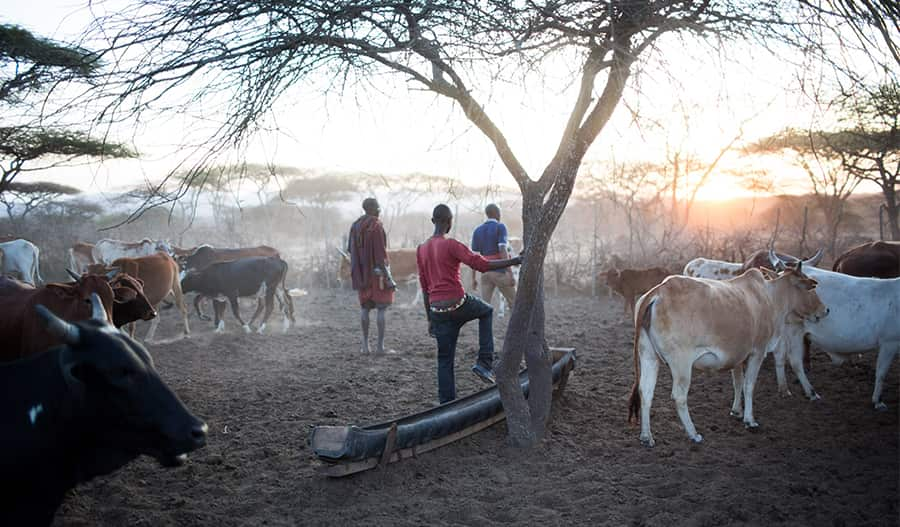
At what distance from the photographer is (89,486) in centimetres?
445

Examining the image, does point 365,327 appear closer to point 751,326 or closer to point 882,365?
point 751,326

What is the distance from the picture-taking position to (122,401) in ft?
9.18

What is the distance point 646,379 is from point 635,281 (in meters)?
6.08

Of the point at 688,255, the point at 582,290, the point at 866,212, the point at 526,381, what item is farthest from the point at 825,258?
the point at 866,212

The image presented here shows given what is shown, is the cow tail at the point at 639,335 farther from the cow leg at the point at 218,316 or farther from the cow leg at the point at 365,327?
the cow leg at the point at 218,316

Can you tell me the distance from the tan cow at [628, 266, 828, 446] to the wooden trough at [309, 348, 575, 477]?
1.07m

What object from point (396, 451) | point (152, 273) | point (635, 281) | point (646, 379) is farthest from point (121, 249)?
point (646, 379)

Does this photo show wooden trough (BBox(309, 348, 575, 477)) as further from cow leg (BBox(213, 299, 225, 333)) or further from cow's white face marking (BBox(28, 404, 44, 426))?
cow leg (BBox(213, 299, 225, 333))

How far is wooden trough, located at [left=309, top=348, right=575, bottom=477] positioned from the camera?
420 cm

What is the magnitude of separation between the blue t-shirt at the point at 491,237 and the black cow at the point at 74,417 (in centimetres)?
578

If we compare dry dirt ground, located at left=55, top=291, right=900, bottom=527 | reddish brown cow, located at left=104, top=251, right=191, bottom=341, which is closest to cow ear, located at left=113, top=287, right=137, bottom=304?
dry dirt ground, located at left=55, top=291, right=900, bottom=527

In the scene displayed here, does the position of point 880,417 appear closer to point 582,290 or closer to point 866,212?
point 582,290

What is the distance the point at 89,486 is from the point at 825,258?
16590 mm

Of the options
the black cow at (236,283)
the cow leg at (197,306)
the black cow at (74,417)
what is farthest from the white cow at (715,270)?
the cow leg at (197,306)
